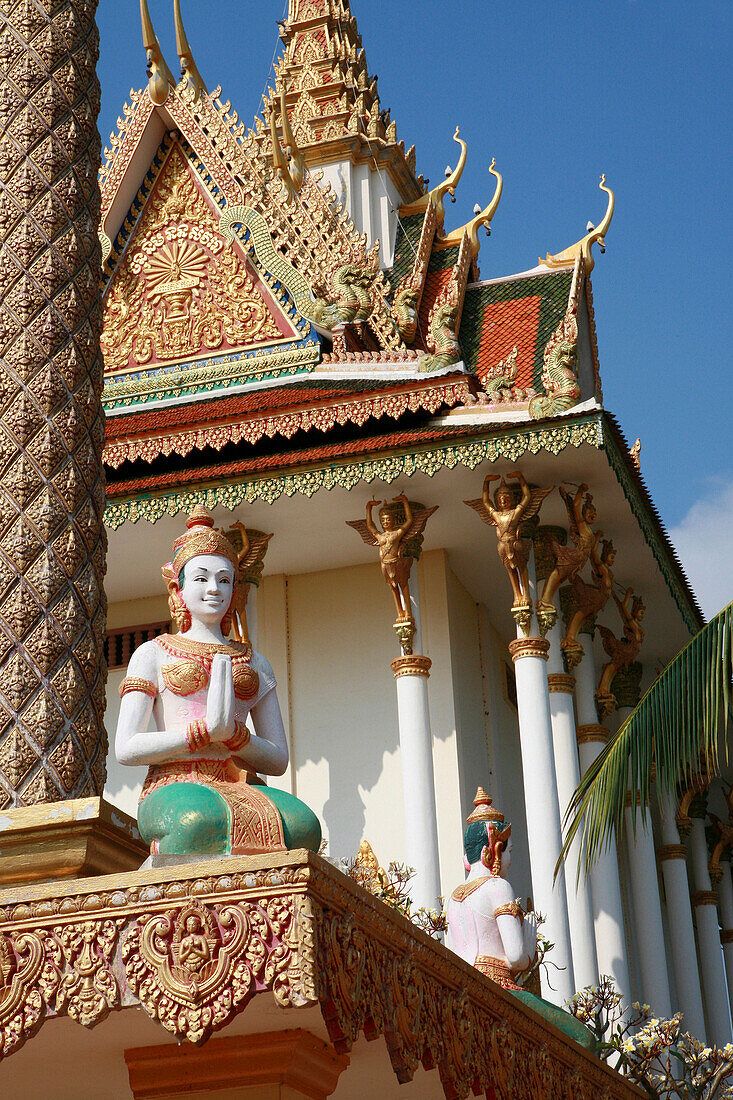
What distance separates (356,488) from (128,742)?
7038 mm

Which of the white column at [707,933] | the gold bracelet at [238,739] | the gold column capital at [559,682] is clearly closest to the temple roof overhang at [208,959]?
the gold bracelet at [238,739]

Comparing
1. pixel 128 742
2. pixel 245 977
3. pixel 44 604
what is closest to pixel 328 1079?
pixel 245 977

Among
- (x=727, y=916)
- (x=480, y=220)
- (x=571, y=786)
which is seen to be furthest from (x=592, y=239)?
(x=727, y=916)

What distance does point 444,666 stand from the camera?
40.5 feet

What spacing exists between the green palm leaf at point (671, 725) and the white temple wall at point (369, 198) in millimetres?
7610

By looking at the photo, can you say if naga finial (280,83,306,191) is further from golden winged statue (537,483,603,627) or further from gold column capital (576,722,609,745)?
gold column capital (576,722,609,745)

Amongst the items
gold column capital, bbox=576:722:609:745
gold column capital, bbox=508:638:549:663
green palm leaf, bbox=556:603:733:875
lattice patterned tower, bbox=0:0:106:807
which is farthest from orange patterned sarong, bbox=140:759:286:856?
gold column capital, bbox=576:722:609:745

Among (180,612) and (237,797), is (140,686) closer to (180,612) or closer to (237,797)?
(180,612)

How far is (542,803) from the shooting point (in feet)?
34.2

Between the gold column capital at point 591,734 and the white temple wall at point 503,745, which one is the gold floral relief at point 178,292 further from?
the gold column capital at point 591,734

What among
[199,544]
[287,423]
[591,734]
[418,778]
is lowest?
[199,544]

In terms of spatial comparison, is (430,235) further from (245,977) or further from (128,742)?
(245,977)

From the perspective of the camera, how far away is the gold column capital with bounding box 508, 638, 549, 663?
11.1 meters

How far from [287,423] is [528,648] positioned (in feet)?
7.47
